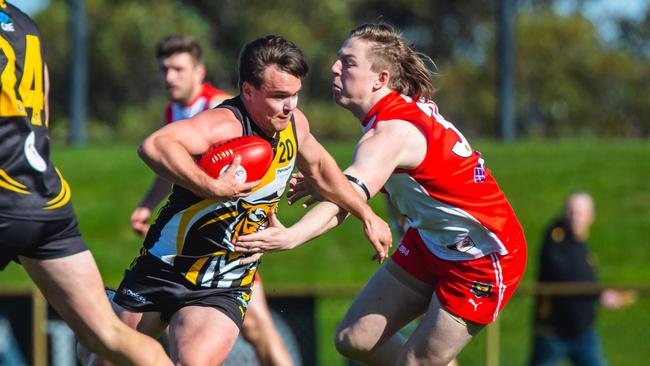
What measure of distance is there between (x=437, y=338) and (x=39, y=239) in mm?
2124

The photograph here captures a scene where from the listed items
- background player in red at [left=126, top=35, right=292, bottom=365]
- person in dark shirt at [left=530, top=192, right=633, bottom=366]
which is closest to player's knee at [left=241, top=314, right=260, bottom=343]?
background player in red at [left=126, top=35, right=292, bottom=365]

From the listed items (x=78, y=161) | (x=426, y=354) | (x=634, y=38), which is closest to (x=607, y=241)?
(x=78, y=161)

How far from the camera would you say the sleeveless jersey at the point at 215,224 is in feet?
17.7

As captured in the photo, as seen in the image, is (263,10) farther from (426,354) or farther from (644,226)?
(426,354)

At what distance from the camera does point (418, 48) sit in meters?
30.0

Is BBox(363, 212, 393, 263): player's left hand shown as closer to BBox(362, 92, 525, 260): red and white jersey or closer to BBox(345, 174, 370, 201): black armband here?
BBox(345, 174, 370, 201): black armband

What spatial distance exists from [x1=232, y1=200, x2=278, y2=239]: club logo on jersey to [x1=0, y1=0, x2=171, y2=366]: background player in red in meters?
0.78

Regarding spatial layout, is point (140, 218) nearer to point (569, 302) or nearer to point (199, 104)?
point (199, 104)

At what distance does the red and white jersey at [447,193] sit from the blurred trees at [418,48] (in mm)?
22055

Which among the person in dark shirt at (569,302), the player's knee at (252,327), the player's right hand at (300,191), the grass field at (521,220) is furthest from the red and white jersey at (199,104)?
the grass field at (521,220)

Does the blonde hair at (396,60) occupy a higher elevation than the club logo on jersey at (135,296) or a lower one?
higher

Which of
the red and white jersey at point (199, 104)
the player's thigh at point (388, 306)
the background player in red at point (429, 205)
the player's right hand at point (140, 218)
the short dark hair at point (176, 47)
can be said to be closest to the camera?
the background player in red at point (429, 205)

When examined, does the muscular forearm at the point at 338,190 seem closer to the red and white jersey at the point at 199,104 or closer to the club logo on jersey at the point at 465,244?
the club logo on jersey at the point at 465,244

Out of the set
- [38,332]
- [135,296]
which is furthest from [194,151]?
[38,332]
